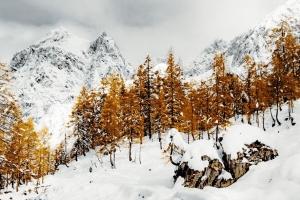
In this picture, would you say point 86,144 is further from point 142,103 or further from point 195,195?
point 195,195

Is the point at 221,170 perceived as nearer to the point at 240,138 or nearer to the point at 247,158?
the point at 247,158

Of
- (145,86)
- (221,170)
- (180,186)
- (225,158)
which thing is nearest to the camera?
(221,170)

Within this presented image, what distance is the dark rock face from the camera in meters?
15.9

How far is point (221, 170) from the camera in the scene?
16172 mm

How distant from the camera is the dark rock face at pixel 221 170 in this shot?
15.9 m

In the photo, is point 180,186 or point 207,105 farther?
point 207,105

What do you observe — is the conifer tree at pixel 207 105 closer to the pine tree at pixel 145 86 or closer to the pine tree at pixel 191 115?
the pine tree at pixel 191 115

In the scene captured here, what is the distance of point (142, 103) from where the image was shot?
3628 cm

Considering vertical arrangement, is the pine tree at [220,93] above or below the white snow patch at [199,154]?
above

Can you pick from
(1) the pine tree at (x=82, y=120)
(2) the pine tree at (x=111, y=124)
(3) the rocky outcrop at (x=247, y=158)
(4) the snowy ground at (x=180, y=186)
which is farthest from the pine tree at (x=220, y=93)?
(1) the pine tree at (x=82, y=120)

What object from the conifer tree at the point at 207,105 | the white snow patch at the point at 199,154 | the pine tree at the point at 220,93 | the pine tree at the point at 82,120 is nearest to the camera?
the white snow patch at the point at 199,154

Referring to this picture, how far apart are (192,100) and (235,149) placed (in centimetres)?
1945

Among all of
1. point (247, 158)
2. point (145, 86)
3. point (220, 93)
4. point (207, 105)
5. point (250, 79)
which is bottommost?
point (247, 158)

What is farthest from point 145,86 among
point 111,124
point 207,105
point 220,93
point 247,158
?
point 247,158
